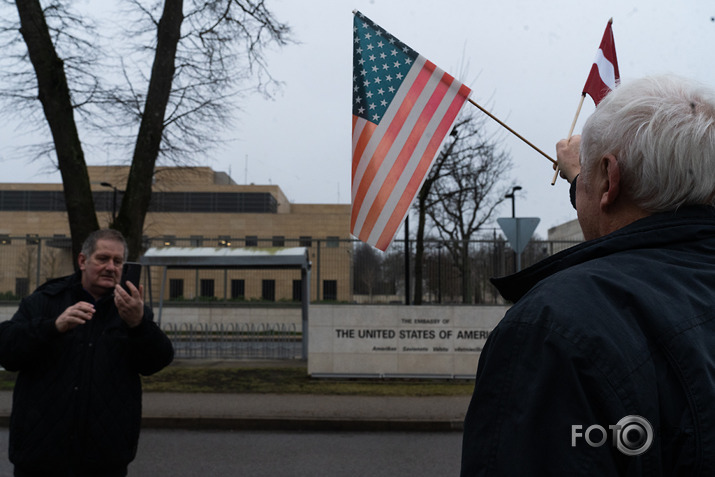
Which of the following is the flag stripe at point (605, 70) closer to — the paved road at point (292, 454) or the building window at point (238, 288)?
the paved road at point (292, 454)

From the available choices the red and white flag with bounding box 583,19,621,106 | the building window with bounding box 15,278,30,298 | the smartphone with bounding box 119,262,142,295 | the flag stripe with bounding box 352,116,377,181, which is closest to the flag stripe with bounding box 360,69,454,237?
the flag stripe with bounding box 352,116,377,181

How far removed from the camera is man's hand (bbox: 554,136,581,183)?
7.55ft

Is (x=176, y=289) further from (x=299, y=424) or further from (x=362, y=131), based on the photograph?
(x=362, y=131)

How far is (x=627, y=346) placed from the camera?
1165 millimetres

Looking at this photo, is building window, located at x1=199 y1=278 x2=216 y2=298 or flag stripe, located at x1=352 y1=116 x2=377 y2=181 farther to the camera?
building window, located at x1=199 y1=278 x2=216 y2=298

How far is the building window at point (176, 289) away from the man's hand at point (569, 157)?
18339 millimetres

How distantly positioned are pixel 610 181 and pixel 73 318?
8.96 feet

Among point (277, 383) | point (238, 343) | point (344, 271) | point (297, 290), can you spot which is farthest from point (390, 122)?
point (297, 290)

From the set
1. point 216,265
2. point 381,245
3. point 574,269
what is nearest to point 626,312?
point 574,269

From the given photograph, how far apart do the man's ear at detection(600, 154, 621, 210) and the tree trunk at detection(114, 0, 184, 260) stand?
10975 mm

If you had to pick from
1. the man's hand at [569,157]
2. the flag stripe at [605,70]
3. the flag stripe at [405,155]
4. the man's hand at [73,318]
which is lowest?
the man's hand at [73,318]

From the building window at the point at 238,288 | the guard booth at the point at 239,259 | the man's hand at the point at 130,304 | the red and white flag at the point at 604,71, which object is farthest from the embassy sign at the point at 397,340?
the man's hand at the point at 130,304

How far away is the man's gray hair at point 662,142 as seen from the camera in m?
1.38

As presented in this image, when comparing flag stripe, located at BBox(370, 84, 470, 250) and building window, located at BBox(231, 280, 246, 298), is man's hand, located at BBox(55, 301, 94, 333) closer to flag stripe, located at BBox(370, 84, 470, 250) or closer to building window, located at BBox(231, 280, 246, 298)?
flag stripe, located at BBox(370, 84, 470, 250)
